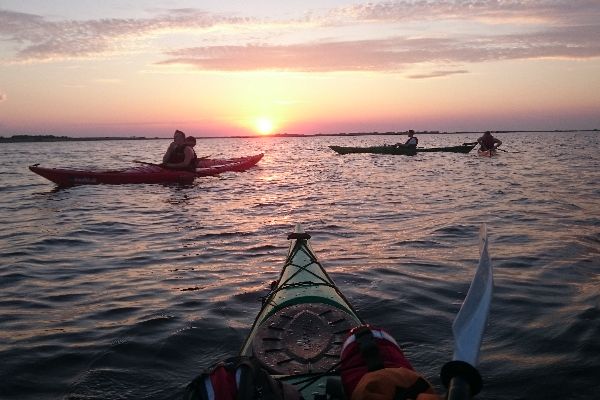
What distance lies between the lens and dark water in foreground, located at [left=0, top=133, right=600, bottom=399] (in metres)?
4.41

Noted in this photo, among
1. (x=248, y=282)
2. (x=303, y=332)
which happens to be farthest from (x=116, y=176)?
(x=303, y=332)

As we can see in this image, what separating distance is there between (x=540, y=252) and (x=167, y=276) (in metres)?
6.11

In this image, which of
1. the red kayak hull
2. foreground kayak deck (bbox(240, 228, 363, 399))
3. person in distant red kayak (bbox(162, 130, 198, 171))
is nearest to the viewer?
foreground kayak deck (bbox(240, 228, 363, 399))

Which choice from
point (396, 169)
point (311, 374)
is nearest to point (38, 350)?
point (311, 374)

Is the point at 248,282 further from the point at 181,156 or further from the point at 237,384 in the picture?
the point at 181,156

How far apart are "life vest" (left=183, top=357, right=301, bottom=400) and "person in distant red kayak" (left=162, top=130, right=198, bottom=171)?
656 inches

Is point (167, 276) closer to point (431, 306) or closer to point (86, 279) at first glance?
point (86, 279)

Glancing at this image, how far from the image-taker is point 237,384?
2158mm

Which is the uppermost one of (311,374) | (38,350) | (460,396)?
(460,396)

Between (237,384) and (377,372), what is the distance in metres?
0.65

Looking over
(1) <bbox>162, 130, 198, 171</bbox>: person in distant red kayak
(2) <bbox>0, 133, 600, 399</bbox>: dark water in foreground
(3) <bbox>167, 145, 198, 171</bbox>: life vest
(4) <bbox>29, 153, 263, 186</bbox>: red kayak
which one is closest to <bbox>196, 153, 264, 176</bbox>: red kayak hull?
(3) <bbox>167, 145, 198, 171</bbox>: life vest

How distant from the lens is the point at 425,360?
179 inches

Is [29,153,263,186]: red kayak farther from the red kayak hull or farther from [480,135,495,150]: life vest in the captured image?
[480,135,495,150]: life vest

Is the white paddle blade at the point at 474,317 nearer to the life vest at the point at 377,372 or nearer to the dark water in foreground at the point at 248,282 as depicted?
the life vest at the point at 377,372
